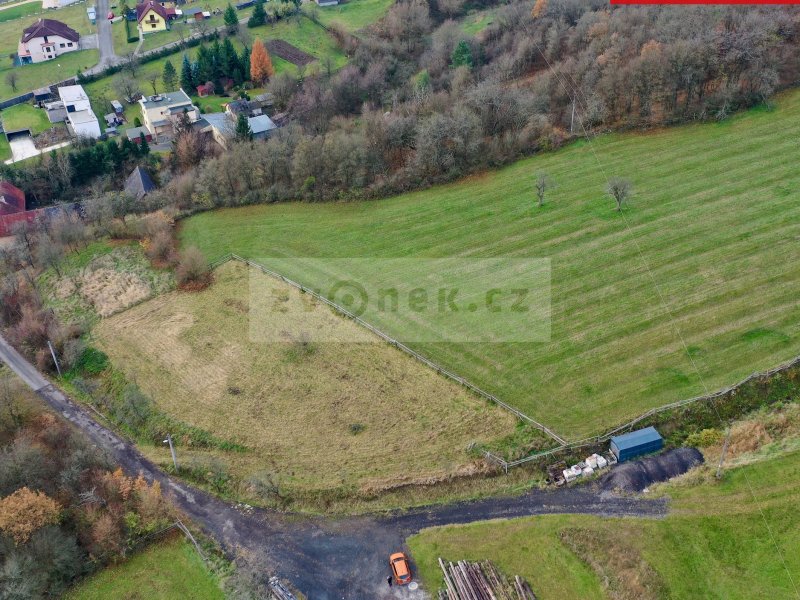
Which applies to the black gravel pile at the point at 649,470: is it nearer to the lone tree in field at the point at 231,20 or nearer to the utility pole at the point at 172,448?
the utility pole at the point at 172,448

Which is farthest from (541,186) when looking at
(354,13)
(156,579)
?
(354,13)

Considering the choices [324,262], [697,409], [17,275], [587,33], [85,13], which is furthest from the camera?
[85,13]

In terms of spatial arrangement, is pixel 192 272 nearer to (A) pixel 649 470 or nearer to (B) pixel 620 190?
(B) pixel 620 190

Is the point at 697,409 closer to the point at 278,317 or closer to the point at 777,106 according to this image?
the point at 278,317

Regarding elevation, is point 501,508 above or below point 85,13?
below

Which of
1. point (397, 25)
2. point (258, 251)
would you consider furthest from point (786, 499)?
point (397, 25)
